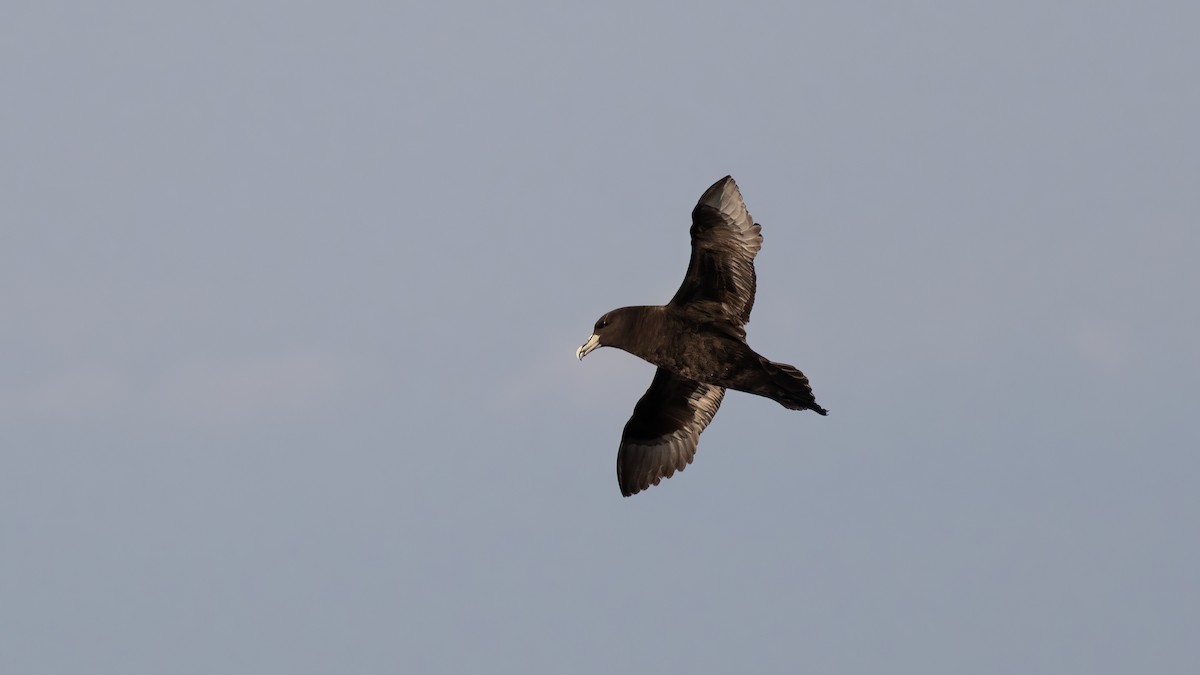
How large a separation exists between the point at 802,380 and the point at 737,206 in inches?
83.4

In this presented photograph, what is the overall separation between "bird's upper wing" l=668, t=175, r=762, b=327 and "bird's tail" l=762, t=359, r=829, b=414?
796mm

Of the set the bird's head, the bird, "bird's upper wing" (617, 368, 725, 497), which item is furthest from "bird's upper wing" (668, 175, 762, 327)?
"bird's upper wing" (617, 368, 725, 497)

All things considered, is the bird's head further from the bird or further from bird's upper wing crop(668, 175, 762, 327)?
bird's upper wing crop(668, 175, 762, 327)

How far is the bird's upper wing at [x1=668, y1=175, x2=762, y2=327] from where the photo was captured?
56.5 ft

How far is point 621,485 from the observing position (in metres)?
19.6

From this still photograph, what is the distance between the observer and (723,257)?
17.3 metres

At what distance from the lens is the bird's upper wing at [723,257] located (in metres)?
17.2

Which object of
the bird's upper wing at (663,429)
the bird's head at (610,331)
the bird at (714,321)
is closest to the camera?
the bird at (714,321)

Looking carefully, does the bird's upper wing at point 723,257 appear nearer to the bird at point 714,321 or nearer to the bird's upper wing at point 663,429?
the bird at point 714,321

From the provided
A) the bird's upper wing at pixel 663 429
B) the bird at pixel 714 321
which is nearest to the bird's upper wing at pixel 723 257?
the bird at pixel 714 321

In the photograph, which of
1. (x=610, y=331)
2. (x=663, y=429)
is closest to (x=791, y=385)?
(x=610, y=331)

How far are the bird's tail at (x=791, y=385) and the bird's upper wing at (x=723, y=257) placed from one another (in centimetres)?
80

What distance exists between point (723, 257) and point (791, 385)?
163cm

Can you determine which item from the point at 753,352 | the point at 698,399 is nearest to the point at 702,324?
the point at 753,352
